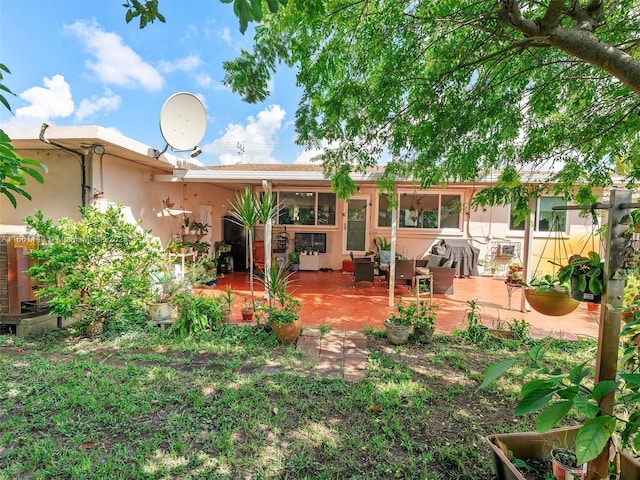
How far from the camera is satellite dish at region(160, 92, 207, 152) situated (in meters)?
5.37

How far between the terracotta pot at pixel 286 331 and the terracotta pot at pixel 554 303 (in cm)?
284

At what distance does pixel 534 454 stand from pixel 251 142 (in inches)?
1006

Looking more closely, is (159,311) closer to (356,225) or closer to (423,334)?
(423,334)

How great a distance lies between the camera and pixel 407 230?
33.2 feet

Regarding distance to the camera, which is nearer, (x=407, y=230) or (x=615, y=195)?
(x=615, y=195)

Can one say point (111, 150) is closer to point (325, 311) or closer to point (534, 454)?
point (325, 311)

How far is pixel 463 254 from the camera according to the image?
9.55m

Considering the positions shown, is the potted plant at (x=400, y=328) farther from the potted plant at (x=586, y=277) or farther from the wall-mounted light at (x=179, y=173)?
the wall-mounted light at (x=179, y=173)

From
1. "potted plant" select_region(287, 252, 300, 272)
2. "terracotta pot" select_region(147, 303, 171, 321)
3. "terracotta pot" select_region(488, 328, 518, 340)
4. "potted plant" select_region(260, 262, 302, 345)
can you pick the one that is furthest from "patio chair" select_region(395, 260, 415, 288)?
"terracotta pot" select_region(147, 303, 171, 321)

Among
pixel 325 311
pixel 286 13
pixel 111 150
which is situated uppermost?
pixel 286 13

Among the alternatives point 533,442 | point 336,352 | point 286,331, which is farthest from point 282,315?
point 533,442

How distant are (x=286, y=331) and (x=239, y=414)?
1602 millimetres

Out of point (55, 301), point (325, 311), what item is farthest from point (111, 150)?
point (325, 311)

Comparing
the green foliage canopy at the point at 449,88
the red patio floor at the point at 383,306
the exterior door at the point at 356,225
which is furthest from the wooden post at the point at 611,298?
the exterior door at the point at 356,225
